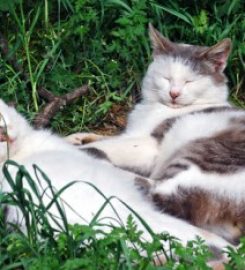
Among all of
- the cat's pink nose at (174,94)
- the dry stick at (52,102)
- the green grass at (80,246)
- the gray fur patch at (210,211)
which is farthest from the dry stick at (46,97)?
the green grass at (80,246)

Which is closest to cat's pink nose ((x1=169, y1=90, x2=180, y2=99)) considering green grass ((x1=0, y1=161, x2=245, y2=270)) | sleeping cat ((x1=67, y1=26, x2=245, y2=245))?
sleeping cat ((x1=67, y1=26, x2=245, y2=245))

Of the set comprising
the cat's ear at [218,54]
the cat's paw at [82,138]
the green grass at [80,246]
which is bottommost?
the cat's paw at [82,138]

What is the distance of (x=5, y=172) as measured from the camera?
3.83m

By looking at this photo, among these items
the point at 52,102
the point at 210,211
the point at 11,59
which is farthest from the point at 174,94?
the point at 210,211

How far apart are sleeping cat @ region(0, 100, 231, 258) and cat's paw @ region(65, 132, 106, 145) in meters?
0.57

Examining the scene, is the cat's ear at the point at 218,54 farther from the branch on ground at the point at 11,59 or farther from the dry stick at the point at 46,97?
the branch on ground at the point at 11,59

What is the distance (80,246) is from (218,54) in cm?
244

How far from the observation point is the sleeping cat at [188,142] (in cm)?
442

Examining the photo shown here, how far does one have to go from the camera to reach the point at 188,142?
5082 mm

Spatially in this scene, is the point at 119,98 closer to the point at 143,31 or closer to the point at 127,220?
the point at 143,31

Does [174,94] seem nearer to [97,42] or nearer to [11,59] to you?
[97,42]

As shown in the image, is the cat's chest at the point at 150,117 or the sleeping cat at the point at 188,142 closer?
the sleeping cat at the point at 188,142

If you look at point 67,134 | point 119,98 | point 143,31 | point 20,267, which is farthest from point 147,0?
point 20,267

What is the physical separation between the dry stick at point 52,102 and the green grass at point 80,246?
185 centimetres
